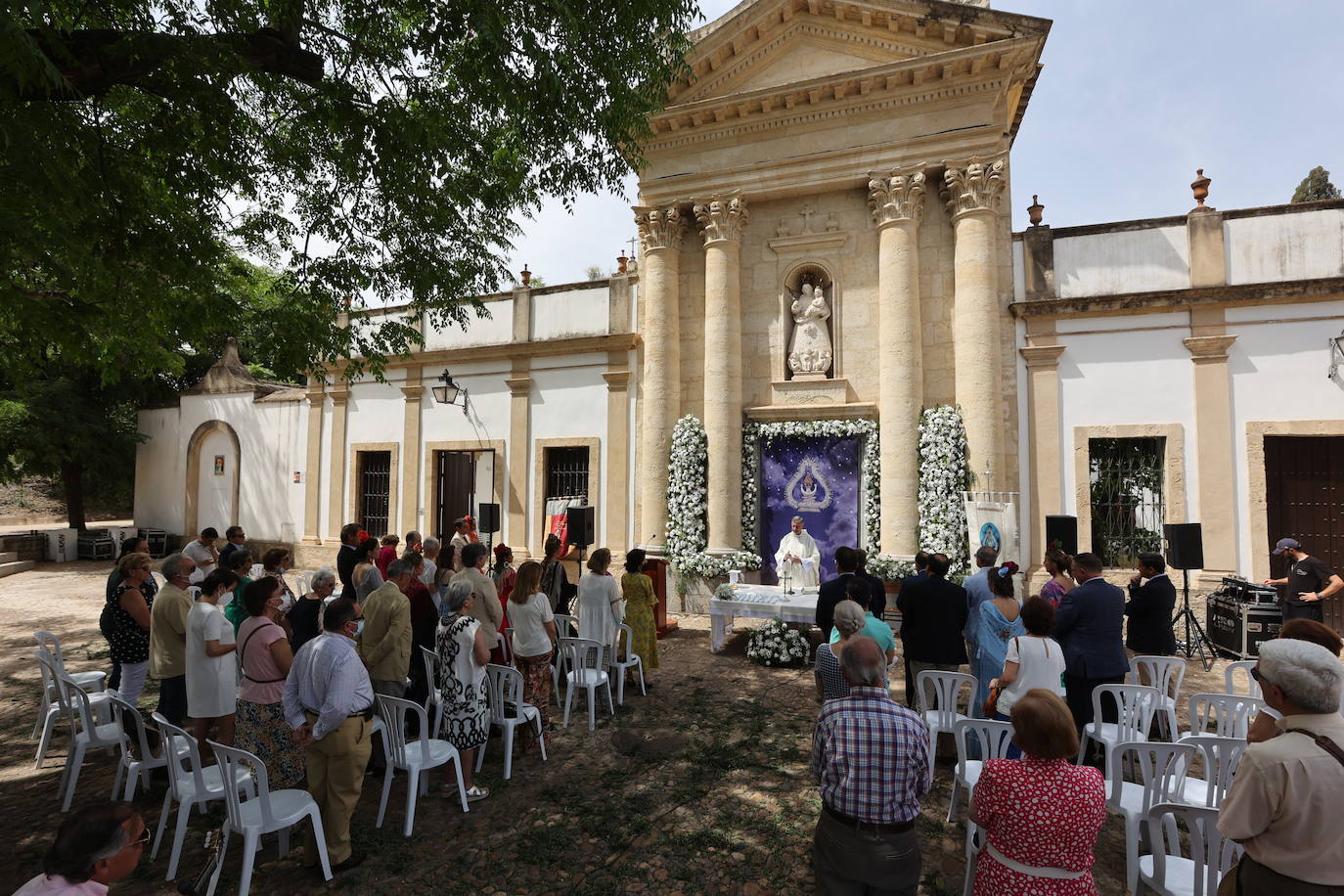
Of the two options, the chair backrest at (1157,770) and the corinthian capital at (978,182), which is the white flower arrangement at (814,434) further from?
the chair backrest at (1157,770)

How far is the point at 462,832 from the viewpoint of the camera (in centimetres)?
418

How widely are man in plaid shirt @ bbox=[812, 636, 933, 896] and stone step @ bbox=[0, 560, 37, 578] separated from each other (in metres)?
21.4

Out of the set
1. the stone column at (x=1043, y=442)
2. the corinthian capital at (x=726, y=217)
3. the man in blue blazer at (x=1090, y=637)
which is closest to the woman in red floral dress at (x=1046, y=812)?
the man in blue blazer at (x=1090, y=637)

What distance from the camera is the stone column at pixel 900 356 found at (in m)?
10.5

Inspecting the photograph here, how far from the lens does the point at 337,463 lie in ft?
50.8

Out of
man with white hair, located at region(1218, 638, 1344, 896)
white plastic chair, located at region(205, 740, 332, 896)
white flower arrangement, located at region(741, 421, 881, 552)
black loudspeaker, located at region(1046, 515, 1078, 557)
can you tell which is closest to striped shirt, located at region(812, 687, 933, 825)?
man with white hair, located at region(1218, 638, 1344, 896)

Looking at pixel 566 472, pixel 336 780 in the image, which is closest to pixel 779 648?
pixel 336 780

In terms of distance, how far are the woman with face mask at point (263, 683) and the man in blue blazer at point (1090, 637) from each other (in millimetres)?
5479

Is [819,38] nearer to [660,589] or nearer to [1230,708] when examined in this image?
[660,589]

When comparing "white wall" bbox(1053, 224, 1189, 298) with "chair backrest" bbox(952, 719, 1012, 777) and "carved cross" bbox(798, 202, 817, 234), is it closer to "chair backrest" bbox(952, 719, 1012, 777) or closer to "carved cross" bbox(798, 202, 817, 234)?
"carved cross" bbox(798, 202, 817, 234)

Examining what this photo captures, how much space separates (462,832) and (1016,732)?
3.52 m

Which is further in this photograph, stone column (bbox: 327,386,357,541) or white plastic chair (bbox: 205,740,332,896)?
stone column (bbox: 327,386,357,541)

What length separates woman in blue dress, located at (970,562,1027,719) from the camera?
4.86 metres

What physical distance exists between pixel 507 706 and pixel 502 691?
21cm
